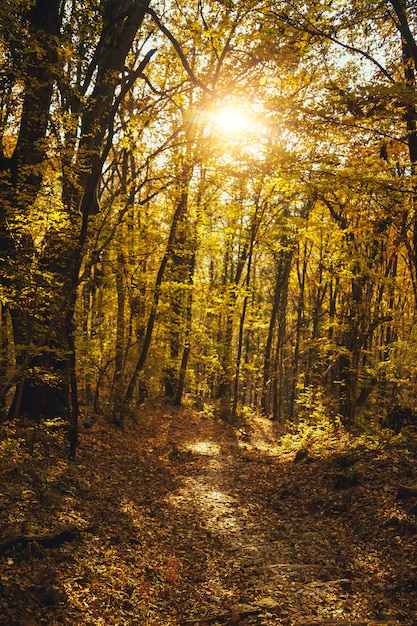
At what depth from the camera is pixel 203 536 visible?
7.46 meters

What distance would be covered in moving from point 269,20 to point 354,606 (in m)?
9.34

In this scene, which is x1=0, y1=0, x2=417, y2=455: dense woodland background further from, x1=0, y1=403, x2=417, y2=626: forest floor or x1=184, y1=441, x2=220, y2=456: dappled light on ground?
x1=184, y1=441, x2=220, y2=456: dappled light on ground

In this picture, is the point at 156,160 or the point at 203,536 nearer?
the point at 203,536

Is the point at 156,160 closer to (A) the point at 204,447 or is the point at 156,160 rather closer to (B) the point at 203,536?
(A) the point at 204,447

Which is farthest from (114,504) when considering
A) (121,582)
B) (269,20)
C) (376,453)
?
(269,20)

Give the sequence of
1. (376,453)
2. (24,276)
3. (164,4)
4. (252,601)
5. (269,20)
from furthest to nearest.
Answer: (164,4)
(376,453)
(269,20)
(24,276)
(252,601)

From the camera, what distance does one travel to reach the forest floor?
16.1 ft

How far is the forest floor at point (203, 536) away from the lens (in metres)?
4.91

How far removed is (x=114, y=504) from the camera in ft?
25.6

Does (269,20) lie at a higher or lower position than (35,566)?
higher

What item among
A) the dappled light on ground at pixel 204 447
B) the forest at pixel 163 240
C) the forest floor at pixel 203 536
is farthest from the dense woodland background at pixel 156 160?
the dappled light on ground at pixel 204 447

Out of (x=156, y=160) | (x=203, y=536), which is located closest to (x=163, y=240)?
(x=156, y=160)

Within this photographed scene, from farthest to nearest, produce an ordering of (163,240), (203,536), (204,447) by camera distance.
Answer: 1. (204,447)
2. (163,240)
3. (203,536)

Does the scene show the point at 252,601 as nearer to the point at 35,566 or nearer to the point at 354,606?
the point at 354,606
